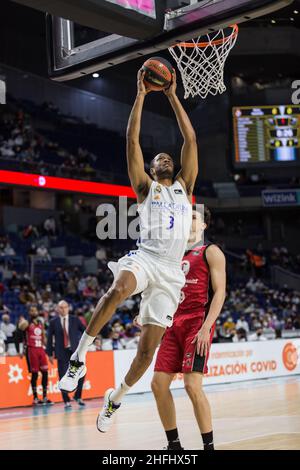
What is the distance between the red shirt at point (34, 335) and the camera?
13.2 meters

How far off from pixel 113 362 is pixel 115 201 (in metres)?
16.0

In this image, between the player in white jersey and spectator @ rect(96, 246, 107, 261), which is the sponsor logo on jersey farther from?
spectator @ rect(96, 246, 107, 261)

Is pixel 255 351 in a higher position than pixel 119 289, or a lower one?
lower

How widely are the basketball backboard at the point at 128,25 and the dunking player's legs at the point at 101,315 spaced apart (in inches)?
93.1

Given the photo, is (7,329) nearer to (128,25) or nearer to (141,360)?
(128,25)

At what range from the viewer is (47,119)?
95.1 feet

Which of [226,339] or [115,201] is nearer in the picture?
[226,339]

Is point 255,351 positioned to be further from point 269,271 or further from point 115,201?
point 269,271

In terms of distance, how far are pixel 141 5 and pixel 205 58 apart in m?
2.88

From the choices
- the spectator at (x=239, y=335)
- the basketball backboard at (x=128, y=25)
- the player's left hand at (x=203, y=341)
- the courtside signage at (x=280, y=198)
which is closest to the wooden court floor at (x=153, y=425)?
the player's left hand at (x=203, y=341)

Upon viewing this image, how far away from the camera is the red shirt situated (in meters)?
13.2

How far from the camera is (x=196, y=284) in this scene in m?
6.59

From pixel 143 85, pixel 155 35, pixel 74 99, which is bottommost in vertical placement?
pixel 143 85

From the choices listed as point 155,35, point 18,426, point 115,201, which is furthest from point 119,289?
point 115,201
